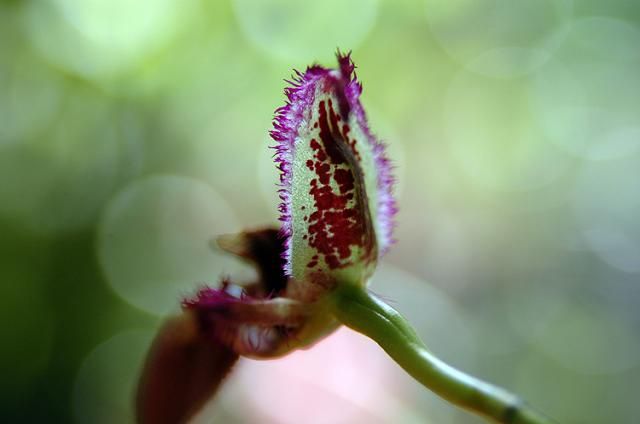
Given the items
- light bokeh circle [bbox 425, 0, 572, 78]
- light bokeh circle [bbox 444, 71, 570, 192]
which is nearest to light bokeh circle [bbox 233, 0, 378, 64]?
light bokeh circle [bbox 425, 0, 572, 78]

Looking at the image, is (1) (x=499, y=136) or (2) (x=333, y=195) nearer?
(2) (x=333, y=195)

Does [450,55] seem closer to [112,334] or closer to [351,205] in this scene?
[112,334]

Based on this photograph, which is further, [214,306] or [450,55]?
[450,55]

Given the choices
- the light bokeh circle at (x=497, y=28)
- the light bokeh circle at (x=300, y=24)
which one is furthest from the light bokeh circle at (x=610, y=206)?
the light bokeh circle at (x=300, y=24)

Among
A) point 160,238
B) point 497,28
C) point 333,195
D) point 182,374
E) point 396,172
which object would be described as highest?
point 497,28

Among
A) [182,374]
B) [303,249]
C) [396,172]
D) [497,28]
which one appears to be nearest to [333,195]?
[303,249]

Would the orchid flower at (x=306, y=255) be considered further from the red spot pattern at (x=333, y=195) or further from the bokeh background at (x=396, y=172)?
the bokeh background at (x=396, y=172)

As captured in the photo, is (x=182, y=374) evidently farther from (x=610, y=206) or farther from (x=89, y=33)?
(x=610, y=206)

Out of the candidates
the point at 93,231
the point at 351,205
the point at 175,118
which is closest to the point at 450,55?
the point at 175,118
